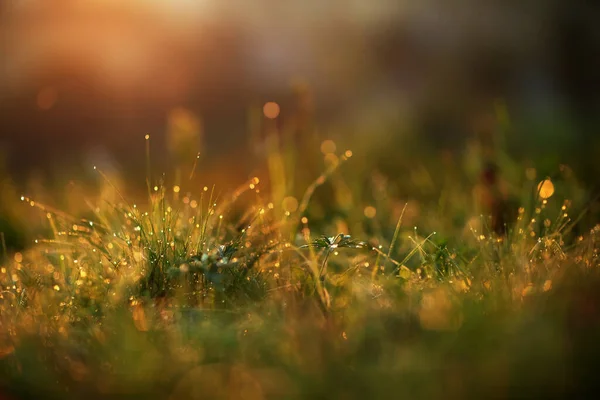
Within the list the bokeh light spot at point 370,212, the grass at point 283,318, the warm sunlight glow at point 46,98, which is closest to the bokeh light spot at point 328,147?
the bokeh light spot at point 370,212

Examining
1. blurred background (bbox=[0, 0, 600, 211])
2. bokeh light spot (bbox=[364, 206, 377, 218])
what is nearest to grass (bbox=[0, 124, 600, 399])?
bokeh light spot (bbox=[364, 206, 377, 218])

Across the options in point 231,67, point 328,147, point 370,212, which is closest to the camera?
point 370,212

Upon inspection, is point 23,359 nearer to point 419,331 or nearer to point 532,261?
point 419,331

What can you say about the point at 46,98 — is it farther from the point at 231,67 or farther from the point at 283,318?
the point at 283,318

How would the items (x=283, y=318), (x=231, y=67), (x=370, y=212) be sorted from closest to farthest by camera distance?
1. (x=283, y=318)
2. (x=370, y=212)
3. (x=231, y=67)

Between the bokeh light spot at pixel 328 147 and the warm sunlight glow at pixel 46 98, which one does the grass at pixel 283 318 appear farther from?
the warm sunlight glow at pixel 46 98

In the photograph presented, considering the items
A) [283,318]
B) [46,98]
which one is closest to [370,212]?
[283,318]
